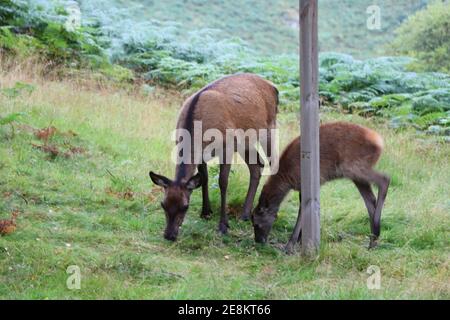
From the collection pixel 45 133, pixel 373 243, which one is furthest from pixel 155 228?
pixel 45 133

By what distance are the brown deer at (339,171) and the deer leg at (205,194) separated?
75cm

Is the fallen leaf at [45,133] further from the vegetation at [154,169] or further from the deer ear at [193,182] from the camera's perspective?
the deer ear at [193,182]

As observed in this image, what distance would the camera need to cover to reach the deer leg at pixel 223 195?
8180 millimetres

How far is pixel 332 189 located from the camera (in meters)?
9.72

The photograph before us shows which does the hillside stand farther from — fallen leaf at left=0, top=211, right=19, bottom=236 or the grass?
fallen leaf at left=0, top=211, right=19, bottom=236

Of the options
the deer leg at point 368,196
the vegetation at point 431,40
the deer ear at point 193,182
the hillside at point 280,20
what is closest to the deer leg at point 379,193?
the deer leg at point 368,196

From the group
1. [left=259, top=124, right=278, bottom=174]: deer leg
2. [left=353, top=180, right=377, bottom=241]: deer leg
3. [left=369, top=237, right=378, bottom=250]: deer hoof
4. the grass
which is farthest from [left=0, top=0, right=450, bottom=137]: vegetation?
[left=369, top=237, right=378, bottom=250]: deer hoof

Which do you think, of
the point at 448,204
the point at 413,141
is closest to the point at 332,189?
the point at 448,204

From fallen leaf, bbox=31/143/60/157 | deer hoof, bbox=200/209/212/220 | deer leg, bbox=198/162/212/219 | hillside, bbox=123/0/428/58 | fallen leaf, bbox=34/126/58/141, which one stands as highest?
hillside, bbox=123/0/428/58

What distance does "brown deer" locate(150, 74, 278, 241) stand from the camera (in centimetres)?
765

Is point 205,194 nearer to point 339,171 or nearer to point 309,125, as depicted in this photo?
point 339,171

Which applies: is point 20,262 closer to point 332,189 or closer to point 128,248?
point 128,248
